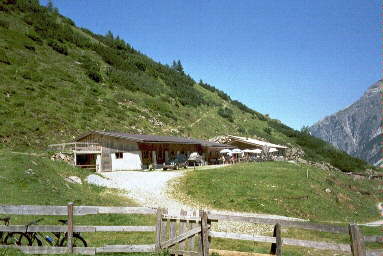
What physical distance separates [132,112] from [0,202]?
1870 inches

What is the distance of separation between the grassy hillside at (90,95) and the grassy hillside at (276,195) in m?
20.7

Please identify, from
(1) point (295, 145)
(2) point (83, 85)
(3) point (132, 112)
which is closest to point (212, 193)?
(3) point (132, 112)

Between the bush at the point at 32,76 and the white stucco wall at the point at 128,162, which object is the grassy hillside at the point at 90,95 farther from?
the white stucco wall at the point at 128,162

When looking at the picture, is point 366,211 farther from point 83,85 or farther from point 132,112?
point 83,85

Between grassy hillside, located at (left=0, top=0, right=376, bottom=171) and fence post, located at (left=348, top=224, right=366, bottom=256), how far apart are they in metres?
35.2

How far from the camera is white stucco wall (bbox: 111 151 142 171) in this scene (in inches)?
1620

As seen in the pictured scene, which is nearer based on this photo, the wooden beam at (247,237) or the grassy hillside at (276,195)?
the wooden beam at (247,237)

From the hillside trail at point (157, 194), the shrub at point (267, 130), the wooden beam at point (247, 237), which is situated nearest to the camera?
the wooden beam at point (247, 237)

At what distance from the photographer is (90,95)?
5916 centimetres

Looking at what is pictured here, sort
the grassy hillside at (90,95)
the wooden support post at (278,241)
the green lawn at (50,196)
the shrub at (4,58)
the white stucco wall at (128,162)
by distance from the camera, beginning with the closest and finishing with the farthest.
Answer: the wooden support post at (278,241)
the green lawn at (50,196)
the white stucco wall at (128,162)
the grassy hillside at (90,95)
the shrub at (4,58)

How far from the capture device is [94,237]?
40.9 ft

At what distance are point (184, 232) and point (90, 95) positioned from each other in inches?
2117

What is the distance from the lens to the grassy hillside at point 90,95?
44625mm

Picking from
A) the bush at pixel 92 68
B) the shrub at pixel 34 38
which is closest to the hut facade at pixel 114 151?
the bush at pixel 92 68
